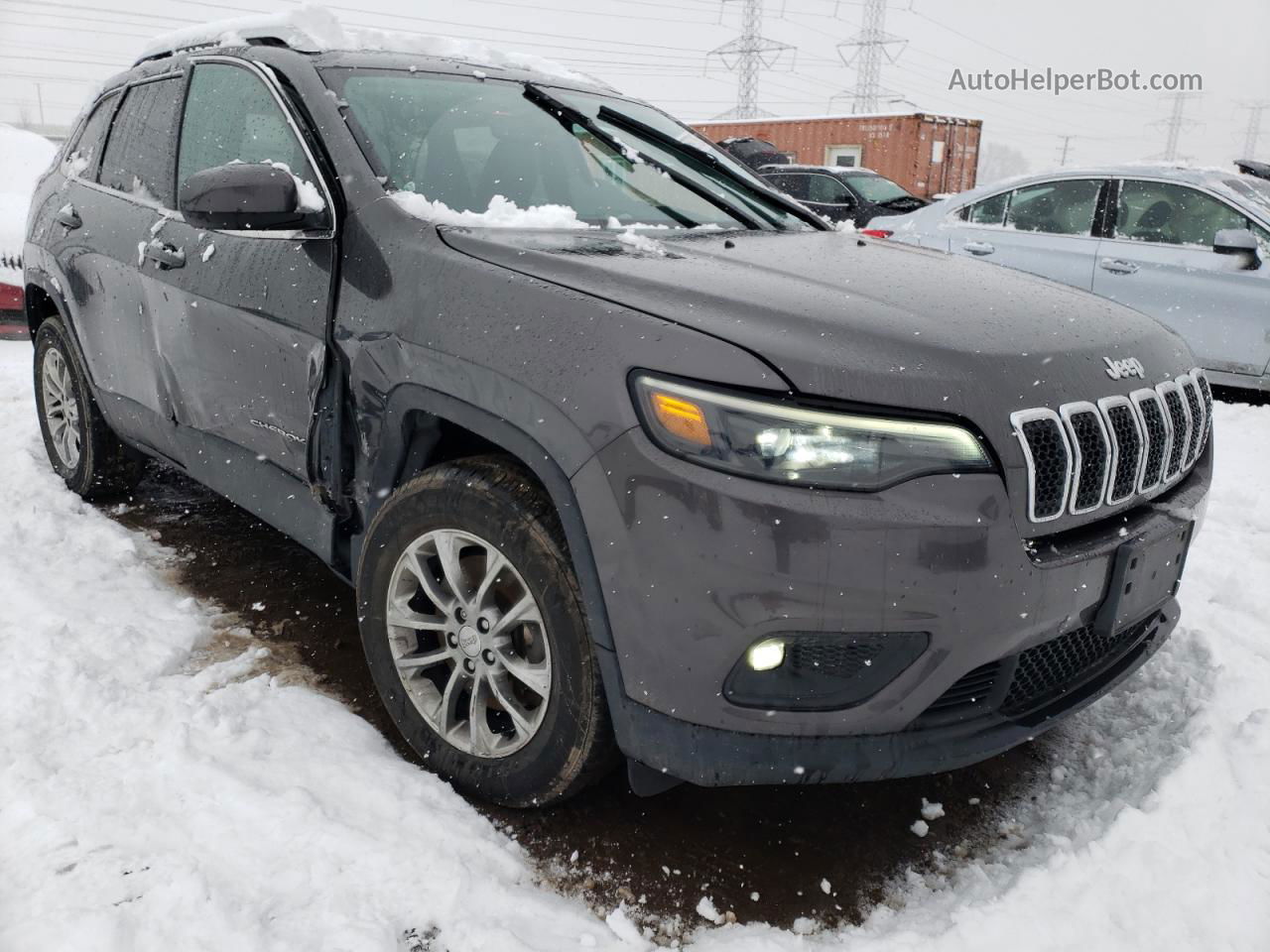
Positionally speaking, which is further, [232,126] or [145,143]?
[145,143]

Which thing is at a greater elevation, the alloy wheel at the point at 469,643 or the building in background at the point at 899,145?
the building in background at the point at 899,145

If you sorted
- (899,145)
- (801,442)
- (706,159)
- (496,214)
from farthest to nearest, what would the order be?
(899,145)
(706,159)
(496,214)
(801,442)

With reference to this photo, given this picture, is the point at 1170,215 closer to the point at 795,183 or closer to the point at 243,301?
the point at 243,301

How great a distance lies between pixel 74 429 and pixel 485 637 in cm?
291

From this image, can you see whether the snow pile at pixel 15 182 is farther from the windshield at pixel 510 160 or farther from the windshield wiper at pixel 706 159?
the windshield wiper at pixel 706 159

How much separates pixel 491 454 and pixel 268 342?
2.85 feet

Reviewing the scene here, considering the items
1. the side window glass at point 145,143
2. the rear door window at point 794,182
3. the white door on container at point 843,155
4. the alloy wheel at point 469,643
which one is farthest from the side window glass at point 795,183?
the alloy wheel at point 469,643

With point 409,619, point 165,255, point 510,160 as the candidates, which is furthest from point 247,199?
point 409,619

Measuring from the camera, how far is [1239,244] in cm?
574

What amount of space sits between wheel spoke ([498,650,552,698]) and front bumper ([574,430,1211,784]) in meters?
0.21

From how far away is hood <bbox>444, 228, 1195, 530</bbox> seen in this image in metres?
1.78

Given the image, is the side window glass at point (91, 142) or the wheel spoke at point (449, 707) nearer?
the wheel spoke at point (449, 707)

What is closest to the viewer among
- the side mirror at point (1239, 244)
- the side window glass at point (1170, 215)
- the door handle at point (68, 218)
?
the door handle at point (68, 218)

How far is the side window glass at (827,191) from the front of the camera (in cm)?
1281
